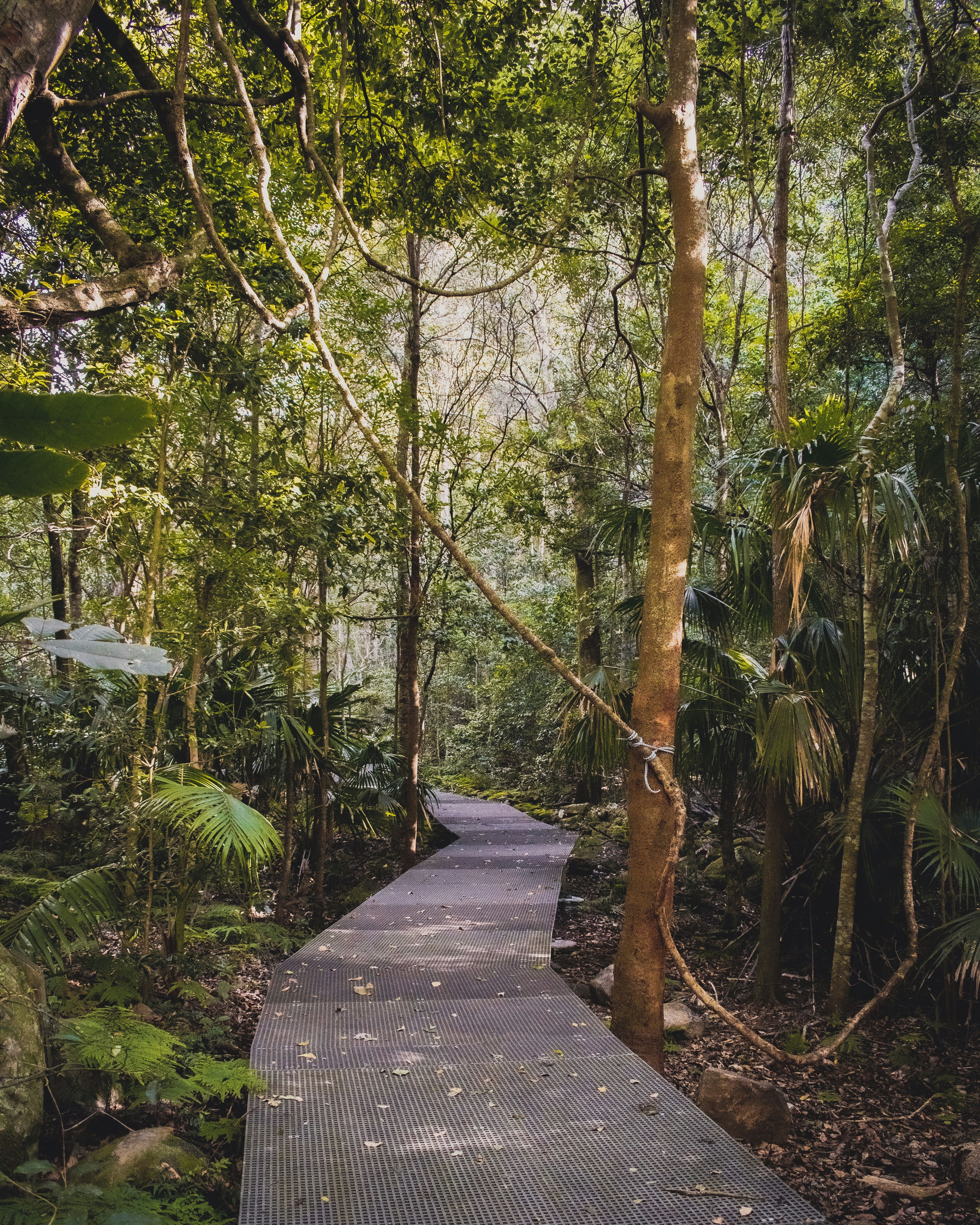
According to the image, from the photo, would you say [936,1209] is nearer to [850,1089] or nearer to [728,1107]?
[728,1107]

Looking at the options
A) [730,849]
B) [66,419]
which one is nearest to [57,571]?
[730,849]

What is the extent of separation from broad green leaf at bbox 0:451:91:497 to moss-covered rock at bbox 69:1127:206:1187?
82.0 inches

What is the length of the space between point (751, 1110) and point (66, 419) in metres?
3.33

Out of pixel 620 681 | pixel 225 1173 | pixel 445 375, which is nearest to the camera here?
pixel 225 1173

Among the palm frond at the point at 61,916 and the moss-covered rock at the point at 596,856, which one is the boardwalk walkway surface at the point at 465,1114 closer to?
the palm frond at the point at 61,916

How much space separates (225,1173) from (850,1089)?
273 centimetres

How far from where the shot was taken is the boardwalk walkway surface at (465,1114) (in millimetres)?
1704

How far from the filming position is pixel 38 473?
53 cm

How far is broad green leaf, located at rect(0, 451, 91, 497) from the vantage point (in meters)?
0.52

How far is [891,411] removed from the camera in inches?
156

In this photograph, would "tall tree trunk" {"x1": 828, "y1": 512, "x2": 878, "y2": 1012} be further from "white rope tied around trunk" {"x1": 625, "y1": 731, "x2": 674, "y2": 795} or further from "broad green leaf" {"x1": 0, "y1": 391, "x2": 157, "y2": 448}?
"broad green leaf" {"x1": 0, "y1": 391, "x2": 157, "y2": 448}

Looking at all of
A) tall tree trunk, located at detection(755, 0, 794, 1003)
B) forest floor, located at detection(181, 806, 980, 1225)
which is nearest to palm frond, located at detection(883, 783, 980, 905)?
tall tree trunk, located at detection(755, 0, 794, 1003)

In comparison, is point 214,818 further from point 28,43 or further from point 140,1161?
point 28,43

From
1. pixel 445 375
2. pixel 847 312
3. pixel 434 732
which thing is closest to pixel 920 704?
pixel 847 312
